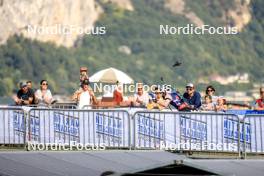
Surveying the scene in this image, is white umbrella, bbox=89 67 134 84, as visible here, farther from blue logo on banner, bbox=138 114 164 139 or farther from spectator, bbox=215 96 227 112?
blue logo on banner, bbox=138 114 164 139

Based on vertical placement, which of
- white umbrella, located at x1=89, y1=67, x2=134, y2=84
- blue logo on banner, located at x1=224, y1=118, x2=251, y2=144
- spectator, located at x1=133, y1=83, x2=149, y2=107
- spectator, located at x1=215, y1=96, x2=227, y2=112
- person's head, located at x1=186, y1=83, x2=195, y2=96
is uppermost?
white umbrella, located at x1=89, y1=67, x2=134, y2=84

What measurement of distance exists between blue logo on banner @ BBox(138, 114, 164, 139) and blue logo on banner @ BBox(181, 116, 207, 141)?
401 millimetres

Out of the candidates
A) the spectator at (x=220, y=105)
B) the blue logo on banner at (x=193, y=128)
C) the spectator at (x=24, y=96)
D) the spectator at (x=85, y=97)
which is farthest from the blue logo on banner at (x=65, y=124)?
the spectator at (x=220, y=105)

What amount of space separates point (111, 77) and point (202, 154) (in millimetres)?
10807

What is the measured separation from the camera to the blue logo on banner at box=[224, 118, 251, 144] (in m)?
19.7

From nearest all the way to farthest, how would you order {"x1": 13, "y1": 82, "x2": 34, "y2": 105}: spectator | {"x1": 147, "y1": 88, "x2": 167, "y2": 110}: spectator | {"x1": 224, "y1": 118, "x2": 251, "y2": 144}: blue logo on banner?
{"x1": 224, "y1": 118, "x2": 251, "y2": 144}: blue logo on banner
{"x1": 147, "y1": 88, "x2": 167, "y2": 110}: spectator
{"x1": 13, "y1": 82, "x2": 34, "y2": 105}: spectator

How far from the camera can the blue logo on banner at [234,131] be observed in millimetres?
19688

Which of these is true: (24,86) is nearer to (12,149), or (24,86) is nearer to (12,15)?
(12,149)

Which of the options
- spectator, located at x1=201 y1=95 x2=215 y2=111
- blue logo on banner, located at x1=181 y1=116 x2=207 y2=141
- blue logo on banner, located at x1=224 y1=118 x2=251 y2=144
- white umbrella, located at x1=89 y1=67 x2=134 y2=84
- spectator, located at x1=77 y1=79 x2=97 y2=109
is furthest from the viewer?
white umbrella, located at x1=89 y1=67 x2=134 y2=84

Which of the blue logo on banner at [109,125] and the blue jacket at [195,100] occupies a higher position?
the blue jacket at [195,100]

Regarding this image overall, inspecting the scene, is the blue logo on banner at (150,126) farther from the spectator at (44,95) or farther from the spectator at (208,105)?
the spectator at (44,95)

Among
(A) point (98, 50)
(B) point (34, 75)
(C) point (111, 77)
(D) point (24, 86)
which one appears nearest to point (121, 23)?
(A) point (98, 50)

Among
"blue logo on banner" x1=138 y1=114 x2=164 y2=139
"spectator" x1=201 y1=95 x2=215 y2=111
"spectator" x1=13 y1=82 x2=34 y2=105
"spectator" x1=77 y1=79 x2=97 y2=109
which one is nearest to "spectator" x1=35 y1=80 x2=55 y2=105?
"spectator" x1=13 y1=82 x2=34 y2=105

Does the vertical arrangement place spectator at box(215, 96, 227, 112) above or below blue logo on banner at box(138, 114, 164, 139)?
above
